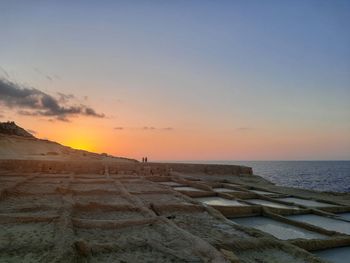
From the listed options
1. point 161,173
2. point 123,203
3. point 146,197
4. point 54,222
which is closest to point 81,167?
point 161,173

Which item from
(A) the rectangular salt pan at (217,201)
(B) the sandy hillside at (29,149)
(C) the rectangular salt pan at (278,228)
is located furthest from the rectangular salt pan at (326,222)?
(B) the sandy hillside at (29,149)

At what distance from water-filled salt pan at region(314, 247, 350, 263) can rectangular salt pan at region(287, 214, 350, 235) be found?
6.04 ft

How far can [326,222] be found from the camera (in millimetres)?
10320

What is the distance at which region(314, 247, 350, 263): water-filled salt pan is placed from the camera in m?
6.82

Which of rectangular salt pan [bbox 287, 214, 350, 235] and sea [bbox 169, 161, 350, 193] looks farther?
sea [bbox 169, 161, 350, 193]

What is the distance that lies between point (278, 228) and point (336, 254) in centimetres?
219

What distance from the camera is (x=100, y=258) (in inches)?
211

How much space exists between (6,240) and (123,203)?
4258mm

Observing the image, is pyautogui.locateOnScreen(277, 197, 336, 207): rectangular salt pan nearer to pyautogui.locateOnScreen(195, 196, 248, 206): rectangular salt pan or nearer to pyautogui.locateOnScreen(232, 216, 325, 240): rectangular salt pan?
pyautogui.locateOnScreen(195, 196, 248, 206): rectangular salt pan

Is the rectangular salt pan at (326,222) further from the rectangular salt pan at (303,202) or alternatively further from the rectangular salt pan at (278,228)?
the rectangular salt pan at (303,202)

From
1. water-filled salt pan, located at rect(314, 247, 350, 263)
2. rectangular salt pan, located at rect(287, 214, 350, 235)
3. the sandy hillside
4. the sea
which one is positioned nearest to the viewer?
water-filled salt pan, located at rect(314, 247, 350, 263)

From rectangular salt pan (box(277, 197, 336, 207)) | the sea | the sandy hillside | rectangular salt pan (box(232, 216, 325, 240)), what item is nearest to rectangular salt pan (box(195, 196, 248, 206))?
rectangular salt pan (box(232, 216, 325, 240))

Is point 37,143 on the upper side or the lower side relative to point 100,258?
upper

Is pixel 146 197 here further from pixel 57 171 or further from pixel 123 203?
pixel 57 171
